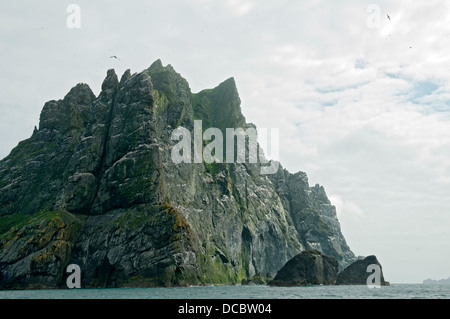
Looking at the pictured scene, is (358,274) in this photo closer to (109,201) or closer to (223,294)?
(223,294)

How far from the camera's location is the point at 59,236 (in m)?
135

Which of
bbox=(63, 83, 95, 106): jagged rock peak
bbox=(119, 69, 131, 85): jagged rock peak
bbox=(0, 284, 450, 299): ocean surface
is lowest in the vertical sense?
bbox=(0, 284, 450, 299): ocean surface

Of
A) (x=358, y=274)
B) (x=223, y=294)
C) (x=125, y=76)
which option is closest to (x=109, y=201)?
(x=125, y=76)

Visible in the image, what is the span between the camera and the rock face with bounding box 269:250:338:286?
483 ft

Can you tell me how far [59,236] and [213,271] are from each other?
69615mm

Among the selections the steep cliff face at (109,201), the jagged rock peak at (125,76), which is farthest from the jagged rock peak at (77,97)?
the jagged rock peak at (125,76)

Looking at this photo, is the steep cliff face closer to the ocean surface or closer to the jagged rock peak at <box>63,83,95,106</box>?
the jagged rock peak at <box>63,83,95,106</box>

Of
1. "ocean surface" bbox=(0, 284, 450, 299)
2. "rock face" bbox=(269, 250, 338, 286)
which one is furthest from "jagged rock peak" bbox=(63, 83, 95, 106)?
"rock face" bbox=(269, 250, 338, 286)

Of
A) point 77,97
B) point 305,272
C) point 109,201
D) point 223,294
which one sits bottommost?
point 223,294

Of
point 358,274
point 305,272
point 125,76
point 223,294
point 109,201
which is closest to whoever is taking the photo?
point 223,294

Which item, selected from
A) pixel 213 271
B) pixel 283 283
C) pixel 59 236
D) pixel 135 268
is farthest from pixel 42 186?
pixel 283 283

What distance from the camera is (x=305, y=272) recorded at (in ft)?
495

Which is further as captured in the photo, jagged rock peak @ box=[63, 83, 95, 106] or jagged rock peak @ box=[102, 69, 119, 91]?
jagged rock peak @ box=[63, 83, 95, 106]
